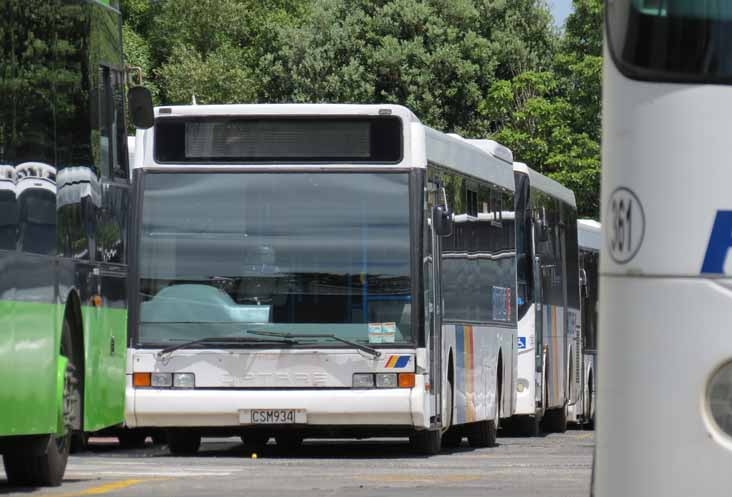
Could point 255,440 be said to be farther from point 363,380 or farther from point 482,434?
point 363,380

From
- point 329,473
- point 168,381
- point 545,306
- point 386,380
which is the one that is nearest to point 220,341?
point 168,381

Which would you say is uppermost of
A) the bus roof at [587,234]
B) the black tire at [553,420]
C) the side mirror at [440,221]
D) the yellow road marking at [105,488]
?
the bus roof at [587,234]

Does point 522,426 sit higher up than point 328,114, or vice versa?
point 328,114

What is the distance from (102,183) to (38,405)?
248 cm

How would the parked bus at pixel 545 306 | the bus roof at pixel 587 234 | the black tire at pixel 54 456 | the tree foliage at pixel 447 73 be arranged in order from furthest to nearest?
the tree foliage at pixel 447 73 → the bus roof at pixel 587 234 → the parked bus at pixel 545 306 → the black tire at pixel 54 456

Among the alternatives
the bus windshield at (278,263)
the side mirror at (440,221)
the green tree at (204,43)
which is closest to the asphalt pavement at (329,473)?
the bus windshield at (278,263)

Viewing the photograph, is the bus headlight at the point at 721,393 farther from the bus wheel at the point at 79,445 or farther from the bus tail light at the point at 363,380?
the bus wheel at the point at 79,445

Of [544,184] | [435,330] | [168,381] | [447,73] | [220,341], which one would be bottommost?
[168,381]

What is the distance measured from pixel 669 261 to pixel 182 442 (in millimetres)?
14843

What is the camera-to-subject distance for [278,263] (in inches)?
749

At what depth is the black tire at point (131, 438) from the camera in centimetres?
2367

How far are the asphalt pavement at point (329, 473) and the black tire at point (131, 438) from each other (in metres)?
0.58

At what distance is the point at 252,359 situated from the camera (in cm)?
1911

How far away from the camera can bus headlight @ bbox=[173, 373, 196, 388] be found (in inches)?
751
